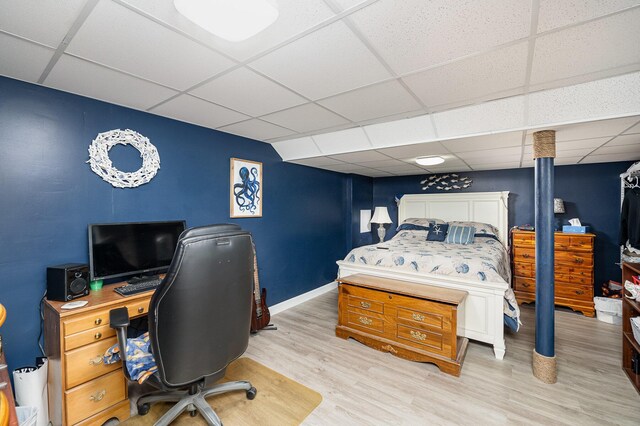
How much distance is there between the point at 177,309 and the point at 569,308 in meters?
5.14

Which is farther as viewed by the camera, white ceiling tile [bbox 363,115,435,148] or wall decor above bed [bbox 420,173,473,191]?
wall decor above bed [bbox 420,173,473,191]

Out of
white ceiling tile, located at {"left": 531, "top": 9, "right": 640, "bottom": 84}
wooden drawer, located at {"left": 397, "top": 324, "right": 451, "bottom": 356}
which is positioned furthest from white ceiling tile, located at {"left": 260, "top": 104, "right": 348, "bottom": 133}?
wooden drawer, located at {"left": 397, "top": 324, "right": 451, "bottom": 356}

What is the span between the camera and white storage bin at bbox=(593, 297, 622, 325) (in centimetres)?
343

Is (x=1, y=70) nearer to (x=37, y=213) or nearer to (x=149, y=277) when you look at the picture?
(x=37, y=213)

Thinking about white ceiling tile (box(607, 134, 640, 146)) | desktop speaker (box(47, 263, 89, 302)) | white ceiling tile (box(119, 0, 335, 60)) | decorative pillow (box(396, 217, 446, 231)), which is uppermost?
white ceiling tile (box(119, 0, 335, 60))

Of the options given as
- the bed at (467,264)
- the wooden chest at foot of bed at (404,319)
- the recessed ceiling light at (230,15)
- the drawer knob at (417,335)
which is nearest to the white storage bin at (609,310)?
the bed at (467,264)

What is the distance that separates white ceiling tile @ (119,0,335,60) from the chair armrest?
165cm

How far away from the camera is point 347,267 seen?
3836mm

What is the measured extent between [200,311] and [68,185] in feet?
5.42

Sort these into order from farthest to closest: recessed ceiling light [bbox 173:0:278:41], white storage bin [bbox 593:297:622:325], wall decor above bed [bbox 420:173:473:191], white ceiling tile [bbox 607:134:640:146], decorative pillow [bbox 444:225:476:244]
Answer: wall decor above bed [bbox 420:173:473:191] < decorative pillow [bbox 444:225:476:244] < white storage bin [bbox 593:297:622:325] < white ceiling tile [bbox 607:134:640:146] < recessed ceiling light [bbox 173:0:278:41]

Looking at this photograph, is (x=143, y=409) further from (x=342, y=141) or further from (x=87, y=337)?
(x=342, y=141)

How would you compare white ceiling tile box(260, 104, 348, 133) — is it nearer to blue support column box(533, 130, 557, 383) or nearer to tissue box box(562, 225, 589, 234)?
blue support column box(533, 130, 557, 383)

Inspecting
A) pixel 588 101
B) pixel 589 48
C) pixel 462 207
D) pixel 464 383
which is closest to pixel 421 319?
pixel 464 383

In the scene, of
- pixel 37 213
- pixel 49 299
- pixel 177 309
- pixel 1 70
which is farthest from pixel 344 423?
pixel 1 70
